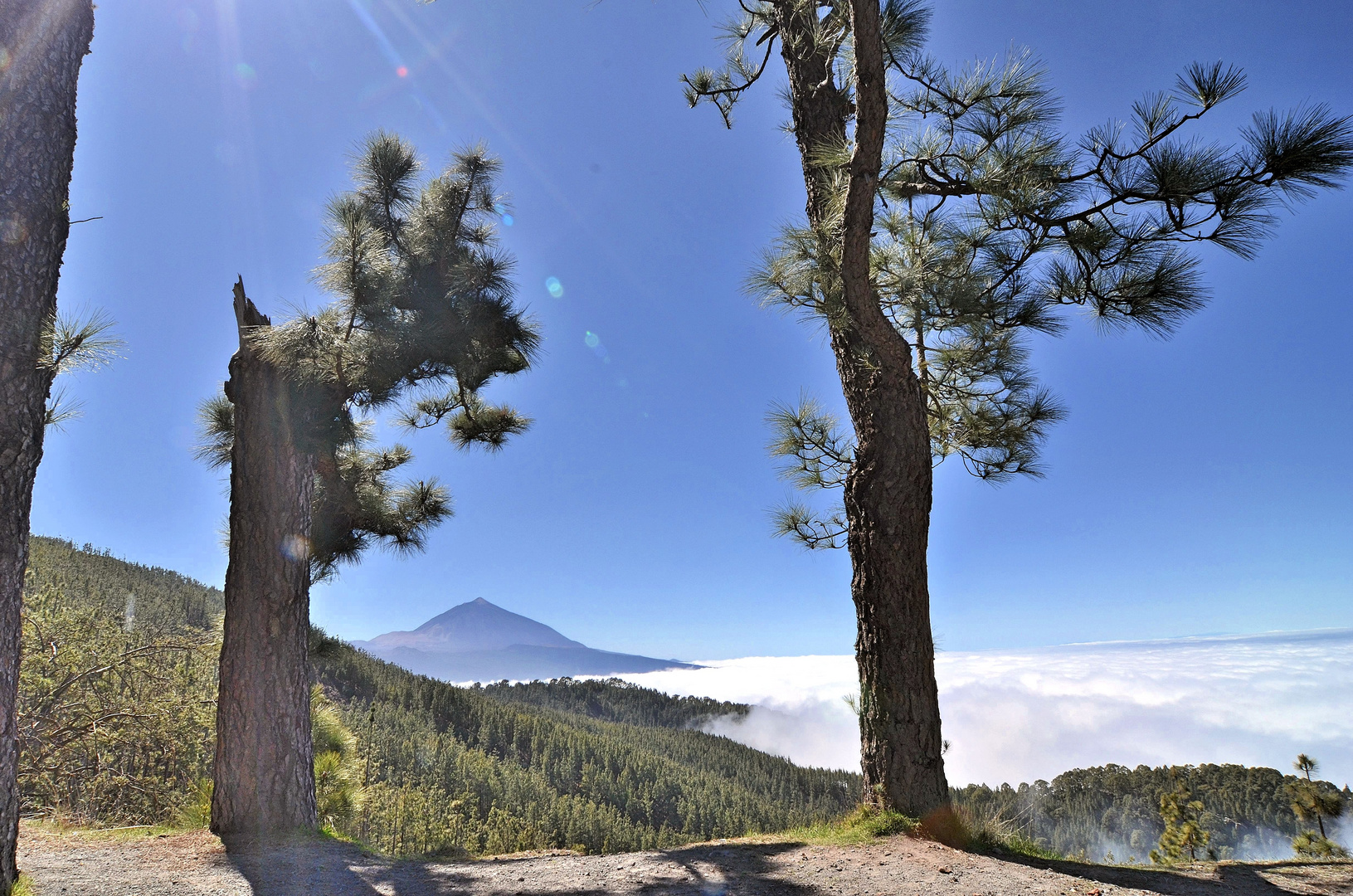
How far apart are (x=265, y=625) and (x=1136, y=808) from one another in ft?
144

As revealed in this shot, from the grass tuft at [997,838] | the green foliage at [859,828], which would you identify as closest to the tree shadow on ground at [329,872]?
the green foliage at [859,828]

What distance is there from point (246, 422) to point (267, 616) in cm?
144

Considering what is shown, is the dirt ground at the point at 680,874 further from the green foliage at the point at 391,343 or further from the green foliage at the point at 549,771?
the green foliage at the point at 549,771

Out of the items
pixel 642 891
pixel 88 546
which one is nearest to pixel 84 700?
pixel 642 891

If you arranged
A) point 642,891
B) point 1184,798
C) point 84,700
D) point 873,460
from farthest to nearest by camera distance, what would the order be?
point 1184,798, point 84,700, point 873,460, point 642,891

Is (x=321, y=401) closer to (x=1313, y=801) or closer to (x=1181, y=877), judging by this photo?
(x=1181, y=877)

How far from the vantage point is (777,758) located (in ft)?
192

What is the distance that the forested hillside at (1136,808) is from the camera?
411cm

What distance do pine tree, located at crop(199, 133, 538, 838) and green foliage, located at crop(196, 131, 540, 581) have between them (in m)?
0.01

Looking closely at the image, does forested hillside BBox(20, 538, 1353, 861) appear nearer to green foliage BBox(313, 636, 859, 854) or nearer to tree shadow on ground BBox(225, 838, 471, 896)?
green foliage BBox(313, 636, 859, 854)

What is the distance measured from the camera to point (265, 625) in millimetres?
4602

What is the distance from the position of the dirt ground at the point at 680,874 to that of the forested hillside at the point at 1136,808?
0.76 m

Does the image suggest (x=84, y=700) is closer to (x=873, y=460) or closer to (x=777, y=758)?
(x=873, y=460)

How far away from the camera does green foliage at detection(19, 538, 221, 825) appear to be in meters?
5.81
